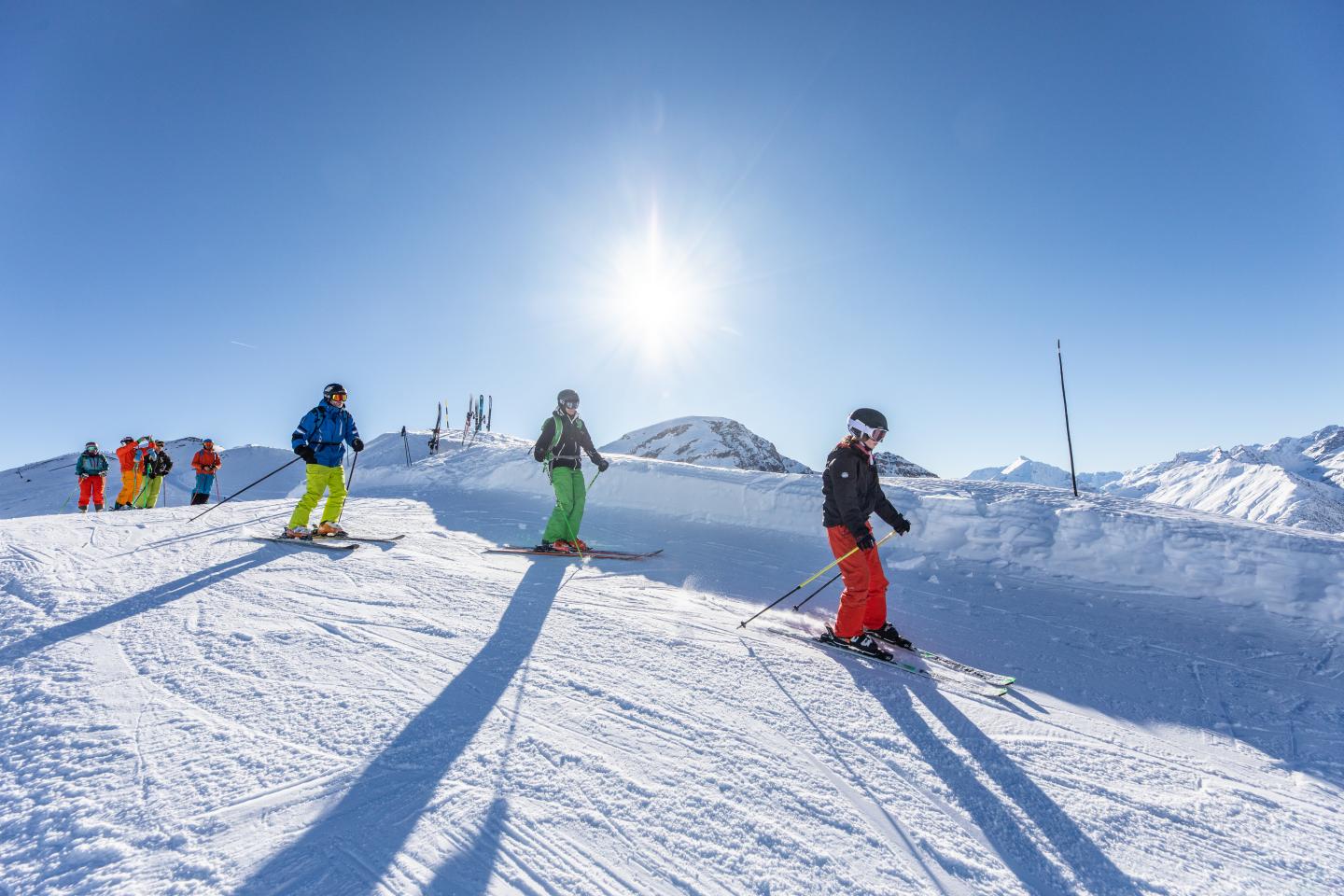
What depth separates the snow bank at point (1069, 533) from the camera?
616 centimetres

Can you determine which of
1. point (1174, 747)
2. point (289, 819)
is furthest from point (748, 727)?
point (1174, 747)

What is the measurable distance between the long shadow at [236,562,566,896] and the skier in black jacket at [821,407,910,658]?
108 inches

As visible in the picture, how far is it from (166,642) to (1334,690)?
8501 mm

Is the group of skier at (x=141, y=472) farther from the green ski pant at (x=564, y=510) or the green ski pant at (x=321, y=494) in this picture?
the green ski pant at (x=564, y=510)

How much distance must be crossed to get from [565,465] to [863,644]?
4661 millimetres

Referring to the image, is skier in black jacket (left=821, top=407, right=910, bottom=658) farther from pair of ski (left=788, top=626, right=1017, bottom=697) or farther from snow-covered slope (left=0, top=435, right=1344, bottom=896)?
snow-covered slope (left=0, top=435, right=1344, bottom=896)

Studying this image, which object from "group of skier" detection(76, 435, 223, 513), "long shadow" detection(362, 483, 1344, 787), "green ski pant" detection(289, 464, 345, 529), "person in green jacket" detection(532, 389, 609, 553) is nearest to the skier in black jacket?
"long shadow" detection(362, 483, 1344, 787)

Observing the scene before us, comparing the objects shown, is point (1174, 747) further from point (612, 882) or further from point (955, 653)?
point (612, 882)

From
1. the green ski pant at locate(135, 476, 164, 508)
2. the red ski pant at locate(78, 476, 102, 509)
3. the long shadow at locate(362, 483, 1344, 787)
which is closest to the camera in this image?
the long shadow at locate(362, 483, 1344, 787)

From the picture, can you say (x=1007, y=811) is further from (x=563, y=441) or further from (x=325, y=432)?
(x=325, y=432)

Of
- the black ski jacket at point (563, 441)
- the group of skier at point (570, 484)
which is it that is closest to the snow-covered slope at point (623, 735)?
the group of skier at point (570, 484)

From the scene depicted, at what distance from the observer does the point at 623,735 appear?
2.71 metres

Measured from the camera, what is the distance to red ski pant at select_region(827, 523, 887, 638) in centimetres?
447

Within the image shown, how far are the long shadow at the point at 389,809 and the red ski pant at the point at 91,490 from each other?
57.2ft
